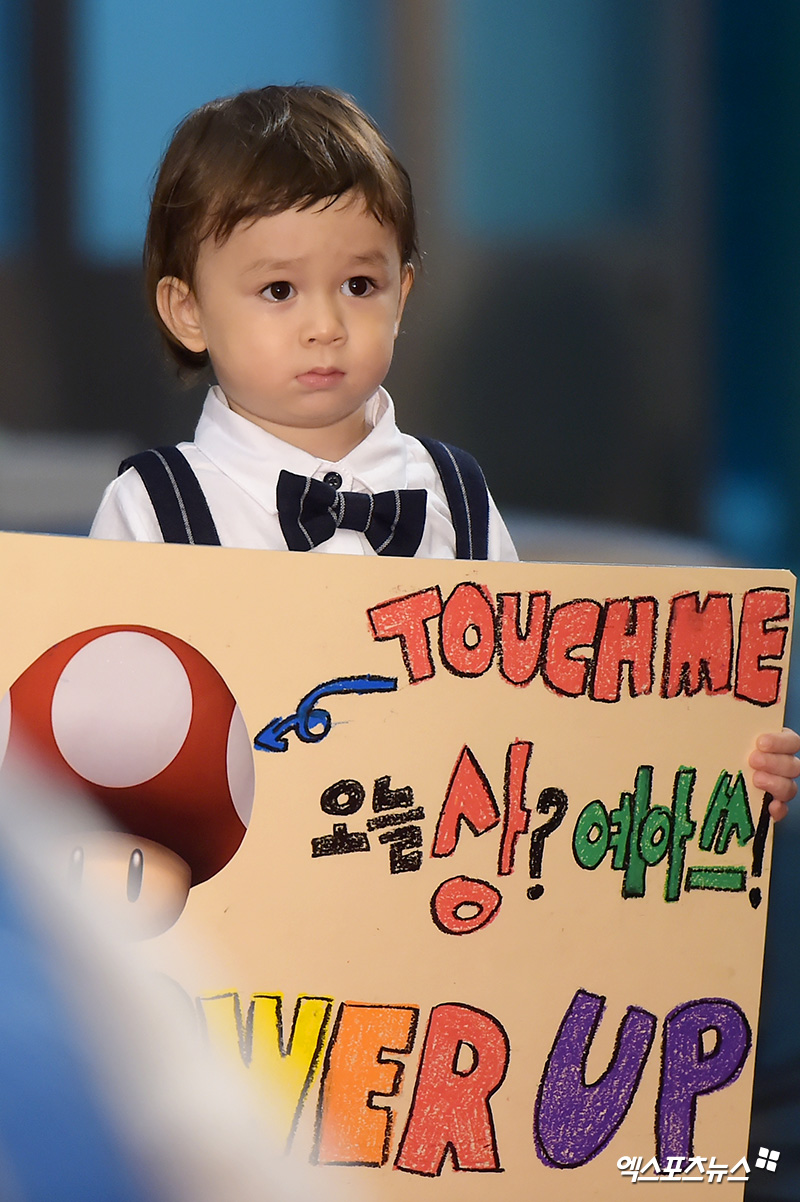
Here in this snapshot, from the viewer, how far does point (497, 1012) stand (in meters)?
0.90

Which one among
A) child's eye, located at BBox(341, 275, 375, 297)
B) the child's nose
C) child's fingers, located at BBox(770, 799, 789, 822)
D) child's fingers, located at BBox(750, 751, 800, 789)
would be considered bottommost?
child's fingers, located at BBox(770, 799, 789, 822)

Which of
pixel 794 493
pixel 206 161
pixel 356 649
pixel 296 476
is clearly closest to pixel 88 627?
pixel 356 649

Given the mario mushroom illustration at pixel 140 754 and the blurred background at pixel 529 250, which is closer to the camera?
the mario mushroom illustration at pixel 140 754

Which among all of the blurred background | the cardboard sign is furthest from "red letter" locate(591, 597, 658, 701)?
the blurred background

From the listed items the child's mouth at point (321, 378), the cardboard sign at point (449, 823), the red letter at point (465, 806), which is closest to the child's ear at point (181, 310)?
the child's mouth at point (321, 378)

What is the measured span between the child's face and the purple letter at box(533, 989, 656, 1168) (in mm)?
483

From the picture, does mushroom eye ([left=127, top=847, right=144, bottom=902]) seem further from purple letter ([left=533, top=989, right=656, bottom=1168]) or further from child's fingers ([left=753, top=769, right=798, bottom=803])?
child's fingers ([left=753, top=769, right=798, bottom=803])

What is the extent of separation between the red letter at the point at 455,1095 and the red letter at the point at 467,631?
22 centimetres

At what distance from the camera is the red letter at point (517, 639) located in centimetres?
90

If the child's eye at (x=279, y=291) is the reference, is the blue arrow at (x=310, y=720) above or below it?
below

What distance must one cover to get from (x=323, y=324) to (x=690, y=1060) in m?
0.57

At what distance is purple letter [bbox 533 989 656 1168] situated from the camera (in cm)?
90

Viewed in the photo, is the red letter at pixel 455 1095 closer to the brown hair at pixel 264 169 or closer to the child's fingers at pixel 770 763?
the child's fingers at pixel 770 763

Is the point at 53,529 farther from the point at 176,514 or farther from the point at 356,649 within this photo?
the point at 356,649
